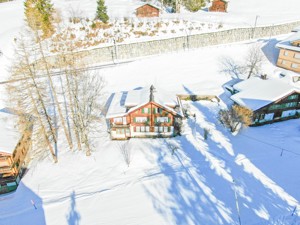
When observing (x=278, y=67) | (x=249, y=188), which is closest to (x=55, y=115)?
(x=249, y=188)

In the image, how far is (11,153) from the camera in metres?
25.7

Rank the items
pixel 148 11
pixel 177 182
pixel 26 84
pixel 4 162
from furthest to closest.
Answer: pixel 148 11
pixel 4 162
pixel 177 182
pixel 26 84

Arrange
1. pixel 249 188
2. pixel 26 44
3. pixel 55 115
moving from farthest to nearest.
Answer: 1. pixel 55 115
2. pixel 249 188
3. pixel 26 44

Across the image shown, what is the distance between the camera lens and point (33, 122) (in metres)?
26.3

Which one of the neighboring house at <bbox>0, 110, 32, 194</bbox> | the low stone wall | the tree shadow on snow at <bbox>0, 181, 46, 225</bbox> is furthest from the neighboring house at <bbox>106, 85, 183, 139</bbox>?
the low stone wall

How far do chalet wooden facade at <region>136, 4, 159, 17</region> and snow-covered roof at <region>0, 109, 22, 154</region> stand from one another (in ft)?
140

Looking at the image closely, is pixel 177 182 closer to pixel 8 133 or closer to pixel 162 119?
pixel 162 119

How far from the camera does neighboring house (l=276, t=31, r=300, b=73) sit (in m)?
46.4

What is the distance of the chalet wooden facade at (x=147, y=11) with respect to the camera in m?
61.1

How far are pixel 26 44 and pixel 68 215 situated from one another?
1664 cm

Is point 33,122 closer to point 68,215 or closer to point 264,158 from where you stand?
point 68,215

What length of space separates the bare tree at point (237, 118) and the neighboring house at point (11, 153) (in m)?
26.6

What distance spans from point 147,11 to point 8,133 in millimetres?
47327

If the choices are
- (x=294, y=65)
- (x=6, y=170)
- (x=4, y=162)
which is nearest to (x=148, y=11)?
(x=294, y=65)
